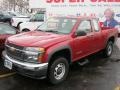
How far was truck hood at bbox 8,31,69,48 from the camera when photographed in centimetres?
562

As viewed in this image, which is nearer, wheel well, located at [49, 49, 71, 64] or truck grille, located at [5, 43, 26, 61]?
truck grille, located at [5, 43, 26, 61]

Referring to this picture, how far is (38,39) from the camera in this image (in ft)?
19.4

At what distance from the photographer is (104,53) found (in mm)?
8930

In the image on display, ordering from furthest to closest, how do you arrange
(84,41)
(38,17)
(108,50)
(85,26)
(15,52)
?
(38,17)
(108,50)
(85,26)
(84,41)
(15,52)

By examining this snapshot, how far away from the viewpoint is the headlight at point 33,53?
5473 mm

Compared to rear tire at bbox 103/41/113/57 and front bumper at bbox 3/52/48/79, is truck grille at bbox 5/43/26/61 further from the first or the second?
rear tire at bbox 103/41/113/57

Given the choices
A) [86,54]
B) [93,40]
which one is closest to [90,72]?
[86,54]

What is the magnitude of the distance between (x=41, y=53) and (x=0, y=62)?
107 inches

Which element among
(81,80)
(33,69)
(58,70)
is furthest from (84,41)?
(33,69)

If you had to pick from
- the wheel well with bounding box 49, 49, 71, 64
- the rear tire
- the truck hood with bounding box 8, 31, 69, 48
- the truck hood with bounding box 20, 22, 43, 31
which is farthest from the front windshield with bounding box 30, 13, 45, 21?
the wheel well with bounding box 49, 49, 71, 64

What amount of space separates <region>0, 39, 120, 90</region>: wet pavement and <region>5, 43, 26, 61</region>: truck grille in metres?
0.70

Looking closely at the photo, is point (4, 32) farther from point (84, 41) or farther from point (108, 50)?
point (108, 50)

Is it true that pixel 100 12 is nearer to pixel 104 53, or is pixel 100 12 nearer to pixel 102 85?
pixel 104 53

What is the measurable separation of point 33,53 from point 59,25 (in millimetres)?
1732
